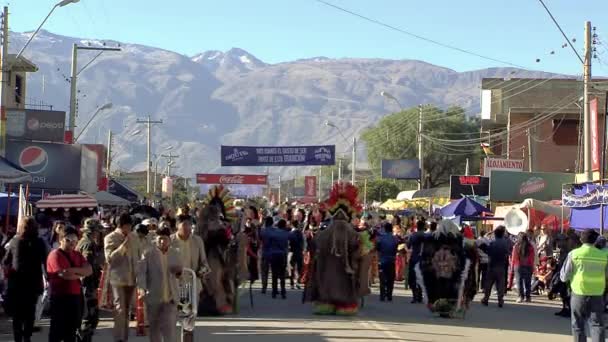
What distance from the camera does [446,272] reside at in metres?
19.7

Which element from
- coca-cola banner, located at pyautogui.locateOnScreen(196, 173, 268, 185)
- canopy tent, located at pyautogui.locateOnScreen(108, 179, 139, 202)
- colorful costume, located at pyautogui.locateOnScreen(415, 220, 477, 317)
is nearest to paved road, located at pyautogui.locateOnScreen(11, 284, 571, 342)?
colorful costume, located at pyautogui.locateOnScreen(415, 220, 477, 317)

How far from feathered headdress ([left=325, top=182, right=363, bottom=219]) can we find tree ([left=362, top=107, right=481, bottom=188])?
224ft

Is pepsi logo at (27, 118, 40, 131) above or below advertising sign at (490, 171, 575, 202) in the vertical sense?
above

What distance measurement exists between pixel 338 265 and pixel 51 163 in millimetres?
27108

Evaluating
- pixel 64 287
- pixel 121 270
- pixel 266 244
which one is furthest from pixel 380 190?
pixel 64 287

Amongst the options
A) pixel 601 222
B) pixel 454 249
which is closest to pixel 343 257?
pixel 454 249

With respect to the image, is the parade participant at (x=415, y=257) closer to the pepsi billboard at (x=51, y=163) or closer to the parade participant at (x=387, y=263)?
the parade participant at (x=387, y=263)

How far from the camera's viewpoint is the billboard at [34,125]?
50.1 meters

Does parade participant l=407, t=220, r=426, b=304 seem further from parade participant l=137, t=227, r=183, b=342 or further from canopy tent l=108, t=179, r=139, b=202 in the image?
canopy tent l=108, t=179, r=139, b=202

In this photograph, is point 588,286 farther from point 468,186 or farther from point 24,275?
point 468,186

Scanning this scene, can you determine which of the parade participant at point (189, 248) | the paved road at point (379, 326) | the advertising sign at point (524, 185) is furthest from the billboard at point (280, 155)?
the parade participant at point (189, 248)

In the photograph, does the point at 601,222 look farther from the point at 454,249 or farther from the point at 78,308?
the point at 78,308

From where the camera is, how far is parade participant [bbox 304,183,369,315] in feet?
63.3

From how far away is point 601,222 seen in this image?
76.5 feet
